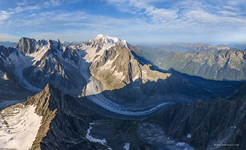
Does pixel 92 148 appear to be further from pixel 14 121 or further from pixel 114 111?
pixel 114 111

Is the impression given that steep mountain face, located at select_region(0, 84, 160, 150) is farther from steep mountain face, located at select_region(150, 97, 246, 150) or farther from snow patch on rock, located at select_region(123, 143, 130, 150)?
steep mountain face, located at select_region(150, 97, 246, 150)

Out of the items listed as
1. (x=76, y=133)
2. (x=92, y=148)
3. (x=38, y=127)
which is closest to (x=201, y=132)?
(x=92, y=148)

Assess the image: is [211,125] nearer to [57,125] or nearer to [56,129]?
[56,129]

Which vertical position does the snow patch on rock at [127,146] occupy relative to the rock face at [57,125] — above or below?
below

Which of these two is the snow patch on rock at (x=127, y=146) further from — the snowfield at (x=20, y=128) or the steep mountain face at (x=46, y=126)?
the snowfield at (x=20, y=128)

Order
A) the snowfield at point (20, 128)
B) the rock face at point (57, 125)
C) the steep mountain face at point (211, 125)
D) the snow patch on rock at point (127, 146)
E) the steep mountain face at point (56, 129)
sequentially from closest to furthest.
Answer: the snowfield at point (20, 128), the steep mountain face at point (56, 129), the rock face at point (57, 125), the steep mountain face at point (211, 125), the snow patch on rock at point (127, 146)

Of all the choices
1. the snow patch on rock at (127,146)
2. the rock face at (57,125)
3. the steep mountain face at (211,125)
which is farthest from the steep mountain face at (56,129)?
the steep mountain face at (211,125)

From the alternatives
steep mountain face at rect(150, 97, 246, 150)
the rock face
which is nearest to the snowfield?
the rock face

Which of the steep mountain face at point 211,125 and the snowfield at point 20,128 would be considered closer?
the snowfield at point 20,128
